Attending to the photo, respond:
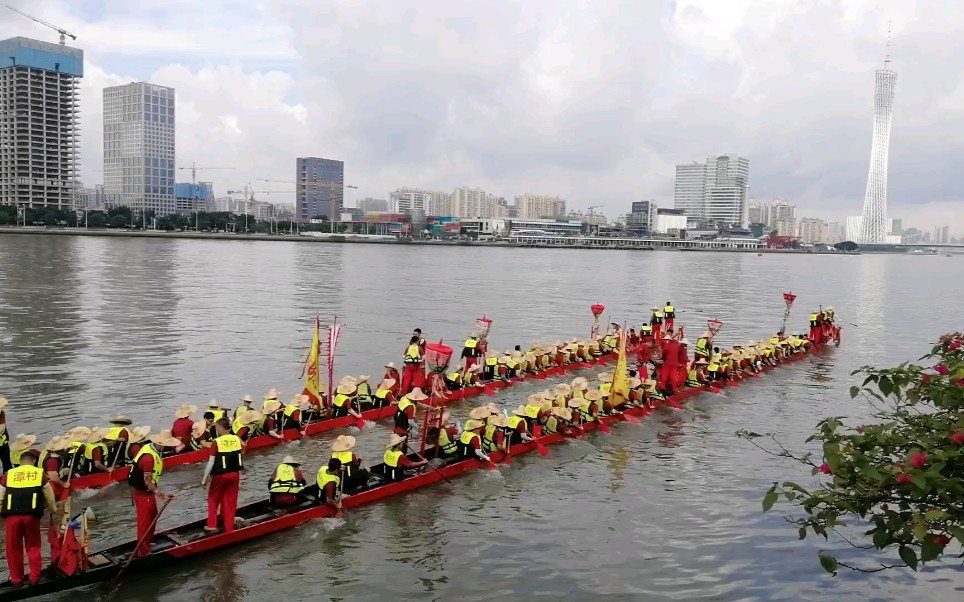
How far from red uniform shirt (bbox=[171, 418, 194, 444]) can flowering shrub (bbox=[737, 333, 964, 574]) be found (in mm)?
12430

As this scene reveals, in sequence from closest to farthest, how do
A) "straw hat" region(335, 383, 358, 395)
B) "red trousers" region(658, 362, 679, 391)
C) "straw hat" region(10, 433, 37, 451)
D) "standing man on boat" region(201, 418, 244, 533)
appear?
"standing man on boat" region(201, 418, 244, 533), "straw hat" region(10, 433, 37, 451), "straw hat" region(335, 383, 358, 395), "red trousers" region(658, 362, 679, 391)

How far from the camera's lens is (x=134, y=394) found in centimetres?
2083

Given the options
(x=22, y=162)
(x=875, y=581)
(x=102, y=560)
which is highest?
(x=22, y=162)

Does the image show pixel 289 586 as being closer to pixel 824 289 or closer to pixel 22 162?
pixel 824 289

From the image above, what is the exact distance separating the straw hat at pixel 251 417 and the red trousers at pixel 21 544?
573 cm

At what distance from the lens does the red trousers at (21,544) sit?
8.81m

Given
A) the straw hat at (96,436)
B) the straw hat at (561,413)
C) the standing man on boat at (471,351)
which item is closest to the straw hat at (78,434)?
the straw hat at (96,436)

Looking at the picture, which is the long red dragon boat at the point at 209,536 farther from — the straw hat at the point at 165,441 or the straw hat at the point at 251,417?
the straw hat at the point at 251,417

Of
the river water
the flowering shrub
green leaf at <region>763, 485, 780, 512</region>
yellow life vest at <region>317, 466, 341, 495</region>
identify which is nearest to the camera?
the flowering shrub

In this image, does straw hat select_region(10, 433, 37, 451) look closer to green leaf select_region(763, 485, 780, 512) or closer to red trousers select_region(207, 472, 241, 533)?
red trousers select_region(207, 472, 241, 533)

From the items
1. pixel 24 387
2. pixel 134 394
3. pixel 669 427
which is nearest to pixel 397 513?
pixel 669 427

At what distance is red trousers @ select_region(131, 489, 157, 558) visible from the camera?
975cm

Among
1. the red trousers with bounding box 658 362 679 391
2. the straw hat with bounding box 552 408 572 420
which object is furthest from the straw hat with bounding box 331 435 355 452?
the red trousers with bounding box 658 362 679 391

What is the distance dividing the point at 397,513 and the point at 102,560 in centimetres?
481
